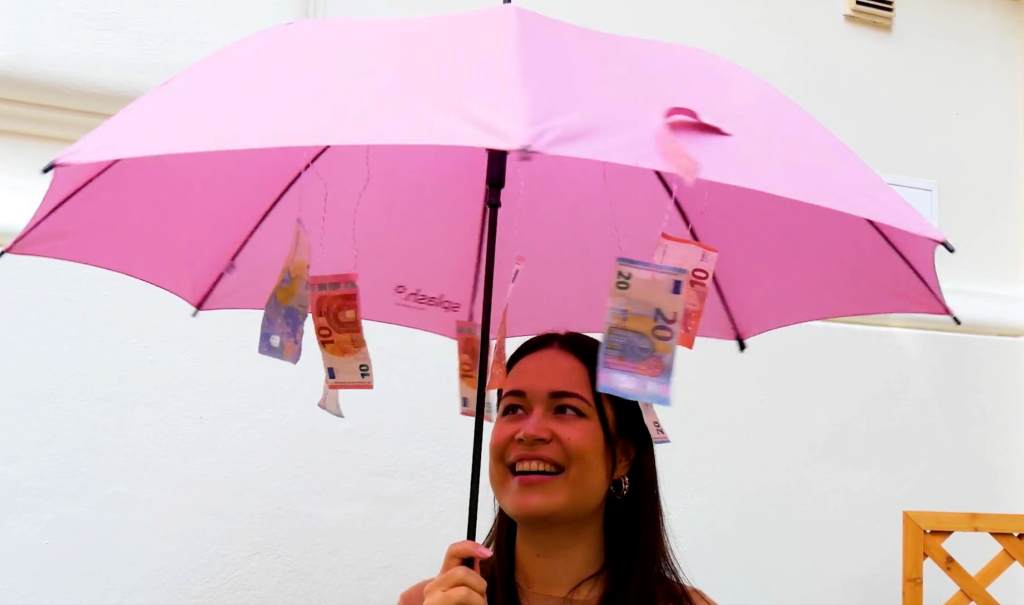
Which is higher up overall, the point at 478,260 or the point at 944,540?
the point at 478,260

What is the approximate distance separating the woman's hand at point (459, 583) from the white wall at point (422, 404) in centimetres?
142

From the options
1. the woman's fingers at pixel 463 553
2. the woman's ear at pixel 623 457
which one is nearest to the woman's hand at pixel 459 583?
the woman's fingers at pixel 463 553

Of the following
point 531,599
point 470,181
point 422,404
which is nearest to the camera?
point 531,599

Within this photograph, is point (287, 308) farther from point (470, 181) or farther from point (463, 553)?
point (463, 553)

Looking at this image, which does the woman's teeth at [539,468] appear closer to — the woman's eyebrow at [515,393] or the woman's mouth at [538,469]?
the woman's mouth at [538,469]

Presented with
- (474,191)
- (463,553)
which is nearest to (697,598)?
(463,553)

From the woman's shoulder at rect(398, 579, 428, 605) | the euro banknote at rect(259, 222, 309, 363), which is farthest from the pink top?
the euro banknote at rect(259, 222, 309, 363)

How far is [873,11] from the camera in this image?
4.12m

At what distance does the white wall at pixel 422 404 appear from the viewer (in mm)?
2986

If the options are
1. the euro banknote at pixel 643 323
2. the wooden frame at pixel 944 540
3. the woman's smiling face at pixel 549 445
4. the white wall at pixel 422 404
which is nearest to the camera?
the euro banknote at pixel 643 323

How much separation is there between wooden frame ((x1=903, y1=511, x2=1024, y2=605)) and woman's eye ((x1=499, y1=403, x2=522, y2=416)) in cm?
186

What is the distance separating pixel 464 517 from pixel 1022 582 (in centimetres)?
230

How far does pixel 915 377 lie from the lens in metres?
4.01

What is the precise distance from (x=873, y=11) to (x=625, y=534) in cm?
279
